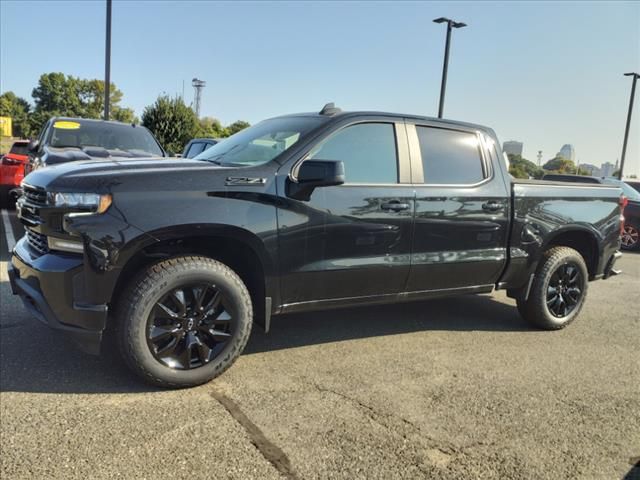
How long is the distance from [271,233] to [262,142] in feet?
2.98

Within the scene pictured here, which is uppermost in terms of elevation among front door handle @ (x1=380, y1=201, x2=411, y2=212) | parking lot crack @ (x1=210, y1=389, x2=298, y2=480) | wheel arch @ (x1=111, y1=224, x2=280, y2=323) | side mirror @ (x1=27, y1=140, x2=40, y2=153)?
side mirror @ (x1=27, y1=140, x2=40, y2=153)

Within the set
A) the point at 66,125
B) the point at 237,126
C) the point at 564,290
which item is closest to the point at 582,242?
the point at 564,290

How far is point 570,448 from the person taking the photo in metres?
2.86

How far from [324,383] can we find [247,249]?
40.5 inches

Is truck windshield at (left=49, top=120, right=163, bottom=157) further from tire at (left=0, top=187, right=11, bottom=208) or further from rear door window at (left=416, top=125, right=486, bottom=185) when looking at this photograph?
rear door window at (left=416, top=125, right=486, bottom=185)

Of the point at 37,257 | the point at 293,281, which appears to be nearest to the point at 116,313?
the point at 37,257

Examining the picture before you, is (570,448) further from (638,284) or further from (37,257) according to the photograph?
(638,284)

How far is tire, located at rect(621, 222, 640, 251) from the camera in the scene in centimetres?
1175

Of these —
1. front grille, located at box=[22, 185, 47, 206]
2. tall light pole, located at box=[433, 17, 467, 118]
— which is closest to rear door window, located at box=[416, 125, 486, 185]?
front grille, located at box=[22, 185, 47, 206]

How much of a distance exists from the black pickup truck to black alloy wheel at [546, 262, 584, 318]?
152 mm

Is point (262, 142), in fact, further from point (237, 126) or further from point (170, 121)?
point (237, 126)

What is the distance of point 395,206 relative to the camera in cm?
395

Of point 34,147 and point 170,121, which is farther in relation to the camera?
point 170,121

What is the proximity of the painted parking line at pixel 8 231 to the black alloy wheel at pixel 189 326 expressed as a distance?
4.48 m
